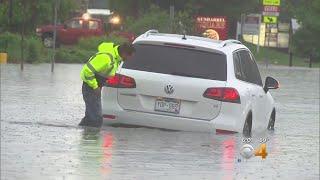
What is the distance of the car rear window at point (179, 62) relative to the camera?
12055mm

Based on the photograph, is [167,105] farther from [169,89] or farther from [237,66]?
[237,66]

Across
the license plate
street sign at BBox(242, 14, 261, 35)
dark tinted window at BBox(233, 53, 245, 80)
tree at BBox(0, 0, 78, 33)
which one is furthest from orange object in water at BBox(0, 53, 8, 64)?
the license plate

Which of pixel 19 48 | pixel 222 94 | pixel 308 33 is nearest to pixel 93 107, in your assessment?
pixel 222 94

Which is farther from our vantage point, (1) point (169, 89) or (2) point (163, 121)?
(2) point (163, 121)

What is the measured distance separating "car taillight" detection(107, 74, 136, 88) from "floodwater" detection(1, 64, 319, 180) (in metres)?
0.62

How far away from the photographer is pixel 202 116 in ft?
39.2

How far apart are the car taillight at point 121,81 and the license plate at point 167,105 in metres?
0.41

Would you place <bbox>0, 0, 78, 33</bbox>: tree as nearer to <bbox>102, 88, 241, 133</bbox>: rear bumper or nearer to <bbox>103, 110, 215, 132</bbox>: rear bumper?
<bbox>102, 88, 241, 133</bbox>: rear bumper

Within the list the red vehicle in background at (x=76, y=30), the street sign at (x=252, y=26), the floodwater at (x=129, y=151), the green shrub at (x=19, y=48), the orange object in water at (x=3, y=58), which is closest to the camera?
the floodwater at (x=129, y=151)

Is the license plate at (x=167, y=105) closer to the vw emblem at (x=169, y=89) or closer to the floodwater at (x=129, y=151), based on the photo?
the vw emblem at (x=169, y=89)

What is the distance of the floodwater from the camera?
8750 mm

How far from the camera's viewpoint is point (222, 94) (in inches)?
469

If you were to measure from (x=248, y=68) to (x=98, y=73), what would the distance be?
8.35ft

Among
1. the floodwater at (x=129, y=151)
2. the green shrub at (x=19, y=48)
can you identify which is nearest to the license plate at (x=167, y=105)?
the floodwater at (x=129, y=151)
